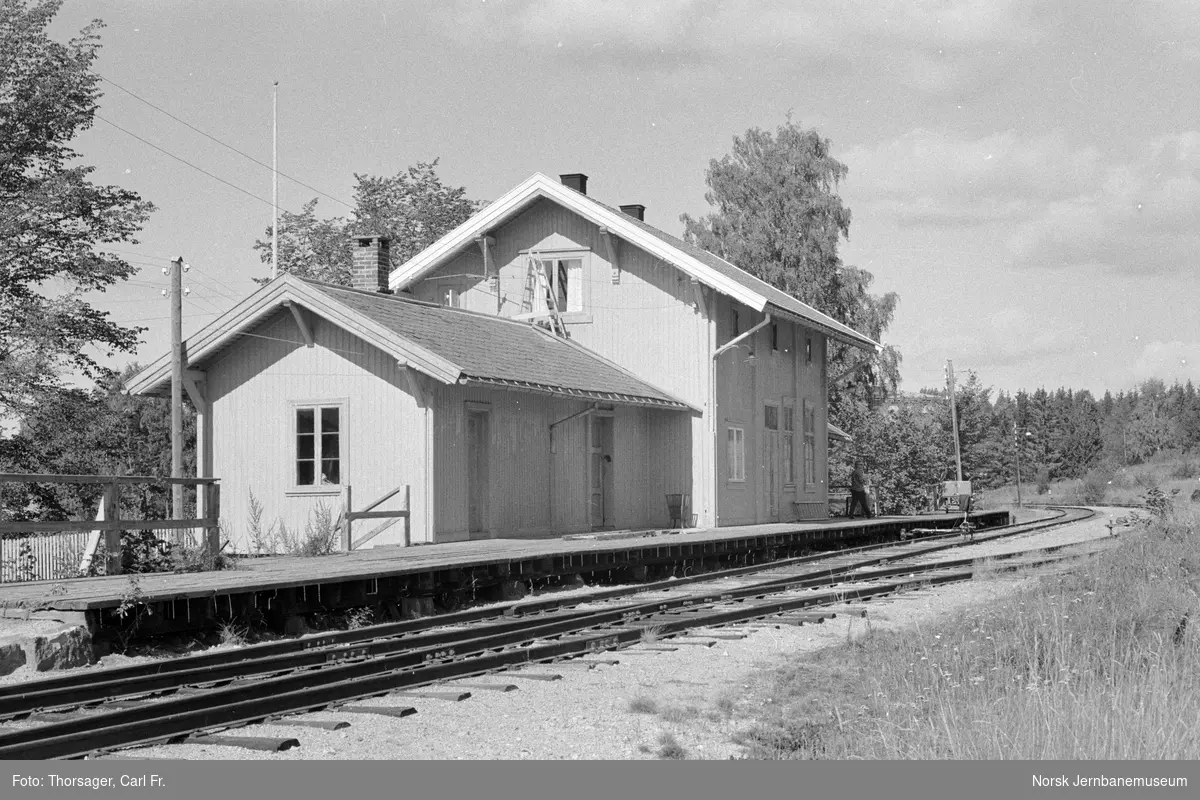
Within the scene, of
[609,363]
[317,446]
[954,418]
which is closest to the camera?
[317,446]

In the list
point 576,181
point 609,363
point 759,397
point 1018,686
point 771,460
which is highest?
point 576,181

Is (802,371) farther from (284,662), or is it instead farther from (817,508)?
(284,662)

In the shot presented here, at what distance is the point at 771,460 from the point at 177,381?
12981mm

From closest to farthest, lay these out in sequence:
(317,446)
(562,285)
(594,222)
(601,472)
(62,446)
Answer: (317,446) < (601,472) < (594,222) < (562,285) < (62,446)

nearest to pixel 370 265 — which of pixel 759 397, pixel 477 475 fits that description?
pixel 477 475

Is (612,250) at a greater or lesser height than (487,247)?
lesser

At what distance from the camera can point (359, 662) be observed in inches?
388

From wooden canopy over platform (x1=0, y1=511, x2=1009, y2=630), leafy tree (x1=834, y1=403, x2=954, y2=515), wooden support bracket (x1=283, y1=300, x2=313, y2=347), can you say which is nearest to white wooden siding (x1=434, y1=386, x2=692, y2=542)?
wooden canopy over platform (x1=0, y1=511, x2=1009, y2=630)

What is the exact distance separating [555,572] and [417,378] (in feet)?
14.0

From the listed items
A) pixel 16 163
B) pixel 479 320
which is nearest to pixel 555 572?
pixel 479 320

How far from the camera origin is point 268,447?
70.5 feet

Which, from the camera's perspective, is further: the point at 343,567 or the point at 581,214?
the point at 581,214

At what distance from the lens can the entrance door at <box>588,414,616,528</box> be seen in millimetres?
25531

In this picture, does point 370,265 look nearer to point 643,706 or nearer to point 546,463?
point 546,463
